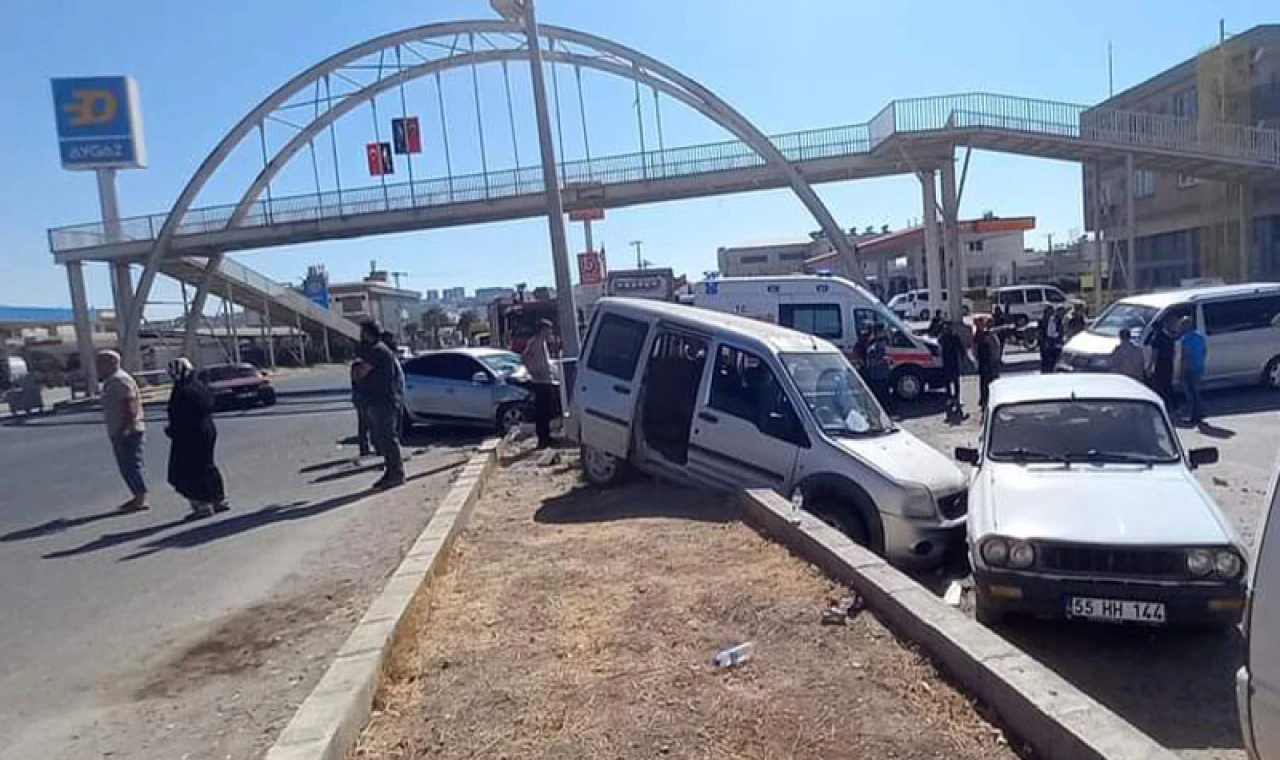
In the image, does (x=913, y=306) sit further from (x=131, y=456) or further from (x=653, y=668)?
(x=653, y=668)

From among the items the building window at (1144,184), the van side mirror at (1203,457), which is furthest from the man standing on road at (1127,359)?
the building window at (1144,184)

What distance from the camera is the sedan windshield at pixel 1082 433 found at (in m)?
6.14

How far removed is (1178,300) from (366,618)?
15399 mm

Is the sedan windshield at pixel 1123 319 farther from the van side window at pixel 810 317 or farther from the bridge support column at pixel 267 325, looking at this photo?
the bridge support column at pixel 267 325

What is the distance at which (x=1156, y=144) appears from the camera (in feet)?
83.8

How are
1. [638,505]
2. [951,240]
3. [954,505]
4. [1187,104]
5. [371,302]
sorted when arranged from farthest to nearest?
1. [371,302]
2. [1187,104]
3. [951,240]
4. [638,505]
5. [954,505]

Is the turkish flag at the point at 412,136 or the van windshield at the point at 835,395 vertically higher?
the turkish flag at the point at 412,136

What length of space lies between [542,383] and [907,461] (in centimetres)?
702

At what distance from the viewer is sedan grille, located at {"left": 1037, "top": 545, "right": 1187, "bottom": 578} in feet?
15.9

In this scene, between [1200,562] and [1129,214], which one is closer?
[1200,562]

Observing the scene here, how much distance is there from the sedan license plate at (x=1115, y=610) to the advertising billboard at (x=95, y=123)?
51595 mm

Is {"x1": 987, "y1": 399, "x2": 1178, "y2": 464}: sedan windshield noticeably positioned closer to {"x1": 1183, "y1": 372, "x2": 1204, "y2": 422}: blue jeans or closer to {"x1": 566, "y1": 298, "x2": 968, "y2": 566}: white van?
{"x1": 566, "y1": 298, "x2": 968, "y2": 566}: white van

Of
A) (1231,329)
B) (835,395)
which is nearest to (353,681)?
(835,395)

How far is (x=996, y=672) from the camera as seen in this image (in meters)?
3.62
